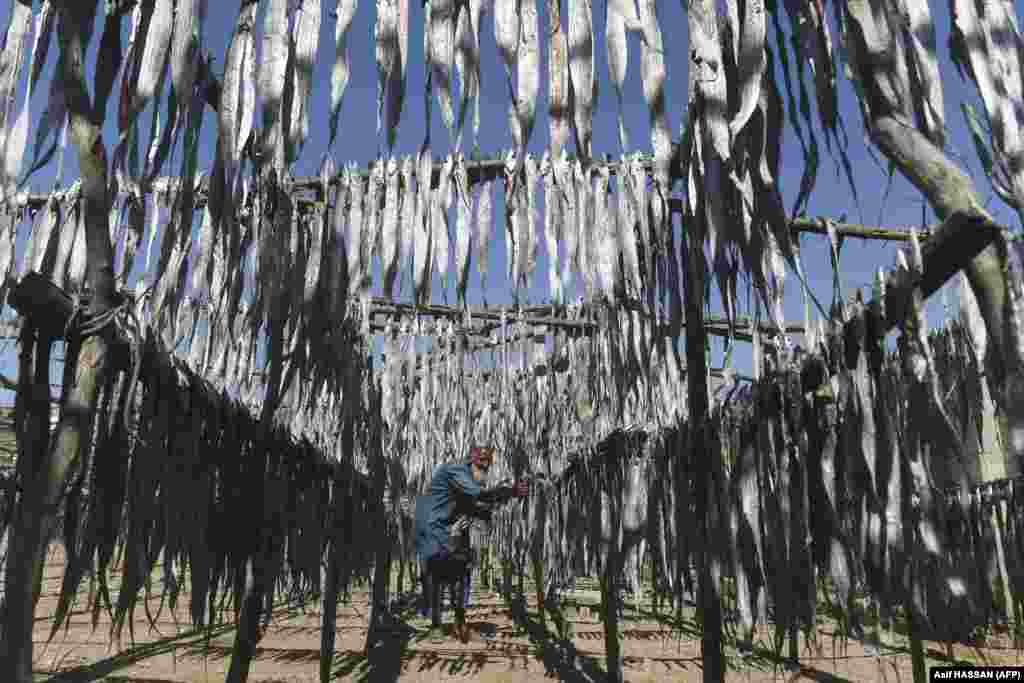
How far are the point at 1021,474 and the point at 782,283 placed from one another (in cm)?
79

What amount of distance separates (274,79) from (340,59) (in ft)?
0.65

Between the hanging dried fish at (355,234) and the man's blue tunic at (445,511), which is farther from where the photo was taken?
the man's blue tunic at (445,511)

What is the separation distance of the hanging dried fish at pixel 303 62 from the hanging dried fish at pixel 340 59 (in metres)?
0.08

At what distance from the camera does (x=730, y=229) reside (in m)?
2.37

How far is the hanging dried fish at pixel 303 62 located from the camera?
6.00 ft

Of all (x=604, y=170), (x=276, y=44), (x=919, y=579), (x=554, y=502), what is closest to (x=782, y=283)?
(x=919, y=579)

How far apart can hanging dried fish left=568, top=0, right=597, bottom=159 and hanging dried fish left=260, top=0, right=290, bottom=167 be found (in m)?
0.70

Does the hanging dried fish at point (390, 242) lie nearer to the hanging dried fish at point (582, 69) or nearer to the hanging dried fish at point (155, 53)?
the hanging dried fish at point (155, 53)

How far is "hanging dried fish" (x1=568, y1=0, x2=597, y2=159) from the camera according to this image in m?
1.73

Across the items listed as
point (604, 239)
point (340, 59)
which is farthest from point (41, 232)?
point (340, 59)

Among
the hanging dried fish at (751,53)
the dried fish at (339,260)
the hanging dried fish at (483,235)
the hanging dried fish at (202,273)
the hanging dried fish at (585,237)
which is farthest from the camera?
the hanging dried fish at (585,237)

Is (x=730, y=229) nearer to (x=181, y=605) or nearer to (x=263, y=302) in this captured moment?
(x=263, y=302)

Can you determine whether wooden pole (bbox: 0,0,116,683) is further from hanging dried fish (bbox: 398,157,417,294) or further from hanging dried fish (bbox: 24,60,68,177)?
hanging dried fish (bbox: 398,157,417,294)

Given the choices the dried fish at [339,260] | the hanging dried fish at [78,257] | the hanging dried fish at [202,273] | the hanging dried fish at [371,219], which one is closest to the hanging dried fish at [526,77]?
the hanging dried fish at [202,273]
